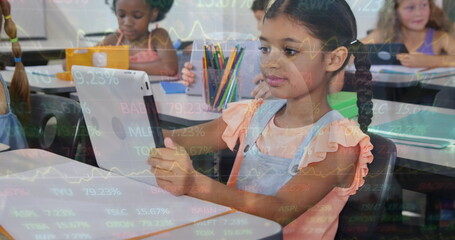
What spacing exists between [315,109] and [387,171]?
0.22 meters

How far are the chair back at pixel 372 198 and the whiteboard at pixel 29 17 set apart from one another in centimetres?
66

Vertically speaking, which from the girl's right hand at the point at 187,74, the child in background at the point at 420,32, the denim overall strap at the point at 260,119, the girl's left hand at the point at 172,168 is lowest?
the girl's left hand at the point at 172,168

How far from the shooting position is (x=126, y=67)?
46.5 inches

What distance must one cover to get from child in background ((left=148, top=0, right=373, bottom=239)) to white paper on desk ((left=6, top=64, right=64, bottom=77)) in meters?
0.26

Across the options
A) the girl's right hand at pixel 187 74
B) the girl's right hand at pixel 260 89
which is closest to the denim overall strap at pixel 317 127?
the girl's right hand at pixel 260 89

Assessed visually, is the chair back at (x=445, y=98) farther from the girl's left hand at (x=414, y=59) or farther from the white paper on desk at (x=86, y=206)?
the white paper on desk at (x=86, y=206)

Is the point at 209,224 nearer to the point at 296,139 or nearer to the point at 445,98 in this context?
the point at 296,139

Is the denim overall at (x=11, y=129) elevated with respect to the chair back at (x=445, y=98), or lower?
lower

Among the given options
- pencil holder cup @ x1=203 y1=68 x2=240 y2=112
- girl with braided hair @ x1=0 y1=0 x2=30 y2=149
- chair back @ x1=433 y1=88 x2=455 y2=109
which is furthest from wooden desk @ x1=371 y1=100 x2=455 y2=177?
girl with braided hair @ x1=0 y1=0 x2=30 y2=149

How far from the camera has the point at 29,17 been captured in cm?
111

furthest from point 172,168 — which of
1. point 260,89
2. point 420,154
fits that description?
point 420,154

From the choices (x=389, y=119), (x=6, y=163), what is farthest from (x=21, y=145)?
(x=389, y=119)

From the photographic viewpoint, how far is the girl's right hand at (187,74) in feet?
4.14

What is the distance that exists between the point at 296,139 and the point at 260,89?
123 millimetres
